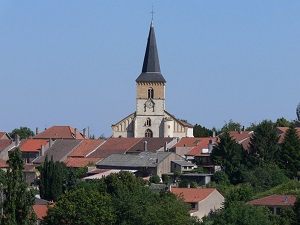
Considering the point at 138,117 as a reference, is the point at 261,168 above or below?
below

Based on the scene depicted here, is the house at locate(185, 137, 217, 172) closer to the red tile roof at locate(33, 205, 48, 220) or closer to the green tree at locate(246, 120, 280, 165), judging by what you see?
the green tree at locate(246, 120, 280, 165)

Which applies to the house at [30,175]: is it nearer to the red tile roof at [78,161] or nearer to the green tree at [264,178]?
the red tile roof at [78,161]

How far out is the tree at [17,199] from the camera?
173ft

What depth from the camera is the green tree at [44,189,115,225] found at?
61312 mm

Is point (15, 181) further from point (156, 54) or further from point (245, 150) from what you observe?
point (156, 54)

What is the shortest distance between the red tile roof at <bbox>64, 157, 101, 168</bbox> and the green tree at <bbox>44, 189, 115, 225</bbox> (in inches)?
1079

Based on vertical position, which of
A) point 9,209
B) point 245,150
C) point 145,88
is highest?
point 145,88

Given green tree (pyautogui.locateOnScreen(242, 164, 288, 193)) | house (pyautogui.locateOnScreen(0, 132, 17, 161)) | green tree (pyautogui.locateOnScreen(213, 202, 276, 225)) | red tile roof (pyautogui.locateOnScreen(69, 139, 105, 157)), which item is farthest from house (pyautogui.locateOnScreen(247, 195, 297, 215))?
house (pyautogui.locateOnScreen(0, 132, 17, 161))

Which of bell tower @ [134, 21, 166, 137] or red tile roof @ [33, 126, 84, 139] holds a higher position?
bell tower @ [134, 21, 166, 137]

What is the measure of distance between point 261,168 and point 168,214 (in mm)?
17935

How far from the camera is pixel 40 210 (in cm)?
6575

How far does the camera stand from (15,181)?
52.9 m

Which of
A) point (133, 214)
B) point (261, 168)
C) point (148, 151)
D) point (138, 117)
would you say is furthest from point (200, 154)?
point (133, 214)

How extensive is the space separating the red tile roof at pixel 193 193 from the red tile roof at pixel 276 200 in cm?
351
